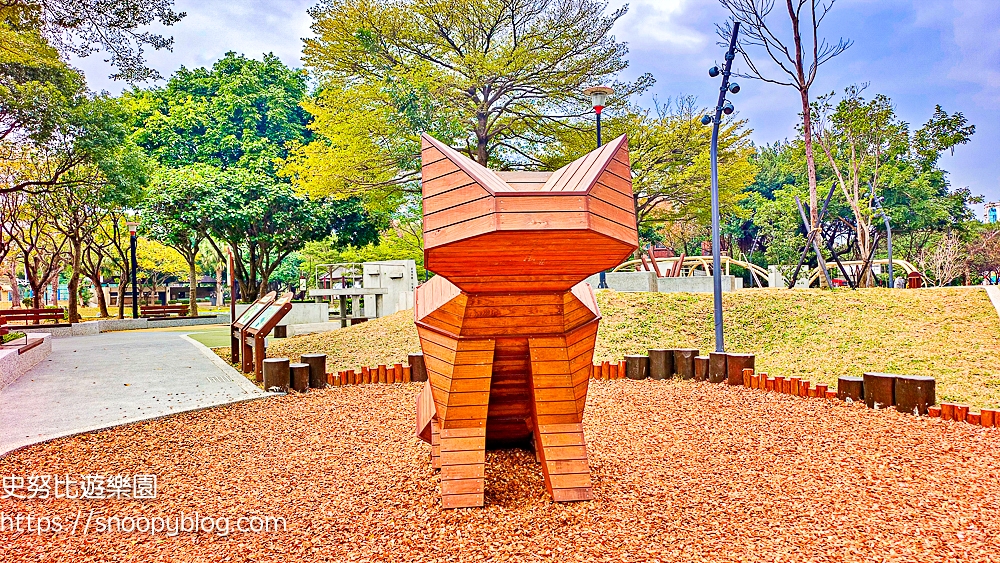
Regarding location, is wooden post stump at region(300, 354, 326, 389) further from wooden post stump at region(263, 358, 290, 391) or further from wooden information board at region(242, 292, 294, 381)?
wooden information board at region(242, 292, 294, 381)

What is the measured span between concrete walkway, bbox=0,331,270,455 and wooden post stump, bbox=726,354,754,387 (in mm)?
5845

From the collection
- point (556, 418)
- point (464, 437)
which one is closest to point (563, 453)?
point (556, 418)

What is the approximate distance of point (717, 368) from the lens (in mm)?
7852

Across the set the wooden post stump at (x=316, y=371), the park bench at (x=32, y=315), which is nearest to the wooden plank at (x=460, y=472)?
the wooden post stump at (x=316, y=371)

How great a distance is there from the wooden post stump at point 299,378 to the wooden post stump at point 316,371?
10 centimetres

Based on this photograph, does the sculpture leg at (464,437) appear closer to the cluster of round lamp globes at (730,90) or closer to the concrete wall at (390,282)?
the cluster of round lamp globes at (730,90)

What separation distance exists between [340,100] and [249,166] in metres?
7.74

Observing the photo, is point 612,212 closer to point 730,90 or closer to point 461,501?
point 461,501

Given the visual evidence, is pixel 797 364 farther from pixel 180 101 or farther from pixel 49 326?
pixel 180 101

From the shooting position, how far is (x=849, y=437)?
16.6 ft

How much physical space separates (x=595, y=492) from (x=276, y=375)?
5116 mm

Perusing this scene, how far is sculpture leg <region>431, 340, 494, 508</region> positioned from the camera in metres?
3.41

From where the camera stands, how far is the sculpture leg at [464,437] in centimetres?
341

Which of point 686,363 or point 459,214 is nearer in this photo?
point 459,214
